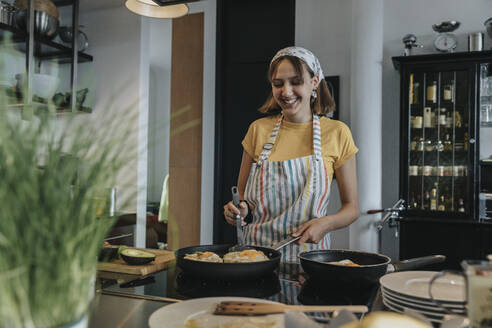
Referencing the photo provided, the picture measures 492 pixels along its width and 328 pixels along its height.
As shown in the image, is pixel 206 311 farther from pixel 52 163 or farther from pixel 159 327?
pixel 52 163

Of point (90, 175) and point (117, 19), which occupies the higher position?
point (117, 19)

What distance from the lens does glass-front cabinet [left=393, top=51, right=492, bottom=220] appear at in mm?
3301

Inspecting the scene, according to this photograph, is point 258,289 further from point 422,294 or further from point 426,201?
point 426,201

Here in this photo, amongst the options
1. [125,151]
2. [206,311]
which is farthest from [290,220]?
[125,151]

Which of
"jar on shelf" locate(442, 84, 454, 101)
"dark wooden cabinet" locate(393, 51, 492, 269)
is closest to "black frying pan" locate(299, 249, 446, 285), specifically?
"dark wooden cabinet" locate(393, 51, 492, 269)

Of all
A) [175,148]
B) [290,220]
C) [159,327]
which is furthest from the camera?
[175,148]

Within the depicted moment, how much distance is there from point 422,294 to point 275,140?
1194 mm

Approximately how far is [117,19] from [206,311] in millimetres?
3504

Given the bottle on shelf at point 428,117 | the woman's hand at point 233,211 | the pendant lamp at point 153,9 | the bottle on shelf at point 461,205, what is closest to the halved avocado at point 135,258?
the woman's hand at point 233,211

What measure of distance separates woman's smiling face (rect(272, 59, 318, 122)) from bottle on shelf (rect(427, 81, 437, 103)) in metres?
2.10

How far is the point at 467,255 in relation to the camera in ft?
10.5

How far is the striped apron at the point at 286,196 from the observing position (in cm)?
175

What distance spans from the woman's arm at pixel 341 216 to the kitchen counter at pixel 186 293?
1.15ft

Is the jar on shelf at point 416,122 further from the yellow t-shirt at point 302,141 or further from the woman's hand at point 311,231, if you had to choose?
the woman's hand at point 311,231
